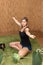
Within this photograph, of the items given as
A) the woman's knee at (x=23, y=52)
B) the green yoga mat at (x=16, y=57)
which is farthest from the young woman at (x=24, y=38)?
the green yoga mat at (x=16, y=57)

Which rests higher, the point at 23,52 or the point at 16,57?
the point at 16,57

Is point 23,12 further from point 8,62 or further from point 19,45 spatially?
point 8,62

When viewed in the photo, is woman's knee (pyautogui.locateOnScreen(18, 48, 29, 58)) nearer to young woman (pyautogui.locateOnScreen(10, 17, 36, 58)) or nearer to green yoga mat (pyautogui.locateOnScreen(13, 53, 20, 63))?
young woman (pyautogui.locateOnScreen(10, 17, 36, 58))

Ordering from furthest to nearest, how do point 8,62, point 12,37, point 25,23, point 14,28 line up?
point 14,28, point 12,37, point 25,23, point 8,62

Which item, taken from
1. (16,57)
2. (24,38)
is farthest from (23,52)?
(16,57)

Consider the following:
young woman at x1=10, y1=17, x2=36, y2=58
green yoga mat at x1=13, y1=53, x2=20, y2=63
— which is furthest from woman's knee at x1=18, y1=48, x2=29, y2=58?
green yoga mat at x1=13, y1=53, x2=20, y2=63

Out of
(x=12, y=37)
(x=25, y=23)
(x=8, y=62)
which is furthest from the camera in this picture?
Result: (x=12, y=37)

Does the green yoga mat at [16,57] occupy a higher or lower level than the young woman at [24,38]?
higher

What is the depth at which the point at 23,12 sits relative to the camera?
1627mm

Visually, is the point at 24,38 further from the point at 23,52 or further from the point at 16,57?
the point at 16,57

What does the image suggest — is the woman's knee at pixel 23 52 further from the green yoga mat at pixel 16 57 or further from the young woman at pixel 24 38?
the green yoga mat at pixel 16 57

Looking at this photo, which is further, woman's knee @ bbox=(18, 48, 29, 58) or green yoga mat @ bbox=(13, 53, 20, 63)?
woman's knee @ bbox=(18, 48, 29, 58)

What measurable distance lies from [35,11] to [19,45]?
46cm

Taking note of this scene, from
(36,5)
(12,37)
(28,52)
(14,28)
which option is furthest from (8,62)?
(36,5)
